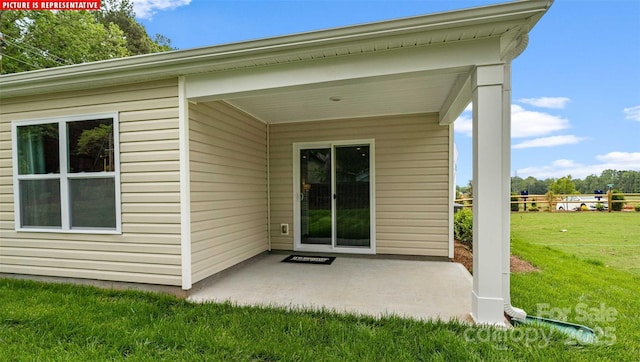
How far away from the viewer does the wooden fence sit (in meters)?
12.9

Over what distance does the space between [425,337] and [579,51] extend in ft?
46.1

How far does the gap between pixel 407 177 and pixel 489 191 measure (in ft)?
7.68

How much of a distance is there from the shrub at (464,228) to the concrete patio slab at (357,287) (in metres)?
1.38

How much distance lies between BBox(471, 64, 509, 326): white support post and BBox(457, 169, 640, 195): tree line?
8.70 metres

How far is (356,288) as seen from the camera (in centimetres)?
339

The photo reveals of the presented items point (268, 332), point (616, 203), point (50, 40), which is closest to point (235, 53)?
point (268, 332)

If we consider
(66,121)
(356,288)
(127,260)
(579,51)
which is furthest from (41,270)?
(579,51)

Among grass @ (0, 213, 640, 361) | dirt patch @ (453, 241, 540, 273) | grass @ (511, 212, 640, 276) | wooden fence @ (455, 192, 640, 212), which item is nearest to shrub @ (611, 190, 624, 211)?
wooden fence @ (455, 192, 640, 212)

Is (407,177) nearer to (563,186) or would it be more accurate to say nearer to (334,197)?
(334,197)

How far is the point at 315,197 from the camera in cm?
518

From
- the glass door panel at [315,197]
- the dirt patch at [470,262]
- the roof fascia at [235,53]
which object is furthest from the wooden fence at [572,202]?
the roof fascia at [235,53]

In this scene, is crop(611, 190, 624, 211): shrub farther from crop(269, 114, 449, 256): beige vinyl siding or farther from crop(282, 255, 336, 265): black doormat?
crop(282, 255, 336, 265): black doormat

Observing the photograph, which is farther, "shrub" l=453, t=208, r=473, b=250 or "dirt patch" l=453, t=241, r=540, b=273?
"shrub" l=453, t=208, r=473, b=250

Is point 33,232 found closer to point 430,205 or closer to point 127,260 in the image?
point 127,260
